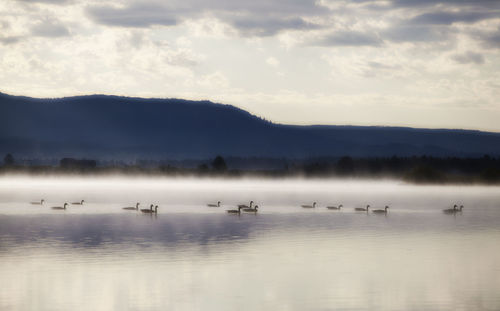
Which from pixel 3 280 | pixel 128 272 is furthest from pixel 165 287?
pixel 3 280

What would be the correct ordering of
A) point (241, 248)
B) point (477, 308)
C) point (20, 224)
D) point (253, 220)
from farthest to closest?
point (253, 220), point (20, 224), point (241, 248), point (477, 308)

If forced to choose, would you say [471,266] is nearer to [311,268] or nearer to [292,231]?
[311,268]

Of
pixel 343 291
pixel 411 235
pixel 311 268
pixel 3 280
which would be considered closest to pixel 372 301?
pixel 343 291

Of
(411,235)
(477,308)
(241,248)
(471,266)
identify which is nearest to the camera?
(477,308)

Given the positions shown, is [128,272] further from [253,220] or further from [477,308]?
[253,220]

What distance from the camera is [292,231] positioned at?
42219 mm

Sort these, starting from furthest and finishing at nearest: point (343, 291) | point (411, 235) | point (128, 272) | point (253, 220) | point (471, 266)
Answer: point (253, 220) → point (411, 235) → point (471, 266) → point (128, 272) → point (343, 291)

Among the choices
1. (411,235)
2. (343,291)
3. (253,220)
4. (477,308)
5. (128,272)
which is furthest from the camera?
(253,220)

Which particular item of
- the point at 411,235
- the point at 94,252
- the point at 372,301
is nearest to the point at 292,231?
the point at 411,235

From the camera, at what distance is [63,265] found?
92.7 ft

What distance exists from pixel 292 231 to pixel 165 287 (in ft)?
61.6

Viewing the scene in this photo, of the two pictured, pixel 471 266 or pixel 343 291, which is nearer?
pixel 343 291

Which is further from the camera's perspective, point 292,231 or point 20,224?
point 20,224

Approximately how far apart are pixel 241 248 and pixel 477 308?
46.4 ft
